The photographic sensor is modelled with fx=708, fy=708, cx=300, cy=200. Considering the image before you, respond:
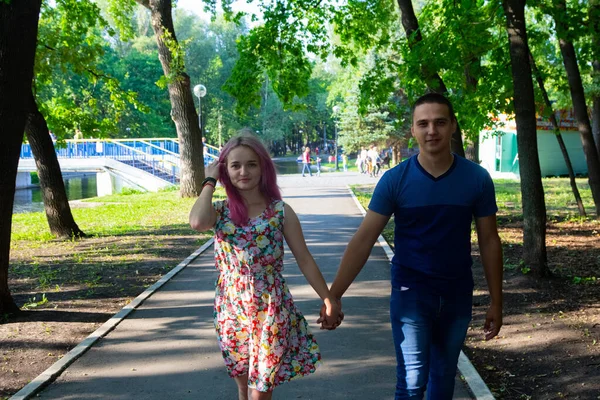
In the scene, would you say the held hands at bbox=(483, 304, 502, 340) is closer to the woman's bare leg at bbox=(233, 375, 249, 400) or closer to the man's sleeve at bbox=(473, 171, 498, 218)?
the man's sleeve at bbox=(473, 171, 498, 218)

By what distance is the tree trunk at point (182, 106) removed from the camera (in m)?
23.4

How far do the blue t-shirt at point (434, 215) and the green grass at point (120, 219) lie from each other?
508 inches

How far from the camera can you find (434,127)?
3598mm

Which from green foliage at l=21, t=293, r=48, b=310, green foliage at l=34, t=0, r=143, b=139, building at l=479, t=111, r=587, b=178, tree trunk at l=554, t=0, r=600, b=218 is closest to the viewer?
green foliage at l=21, t=293, r=48, b=310

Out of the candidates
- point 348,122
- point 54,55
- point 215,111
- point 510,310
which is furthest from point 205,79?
point 510,310

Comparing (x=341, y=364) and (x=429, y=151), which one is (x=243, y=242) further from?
(x=341, y=364)

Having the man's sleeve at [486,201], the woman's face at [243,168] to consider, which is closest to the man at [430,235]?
the man's sleeve at [486,201]

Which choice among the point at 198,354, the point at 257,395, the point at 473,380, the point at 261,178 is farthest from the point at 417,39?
the point at 257,395

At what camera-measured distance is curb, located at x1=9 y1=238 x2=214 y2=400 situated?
5504 millimetres

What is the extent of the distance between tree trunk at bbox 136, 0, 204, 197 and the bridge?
14.4 m

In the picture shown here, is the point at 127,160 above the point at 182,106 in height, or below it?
below

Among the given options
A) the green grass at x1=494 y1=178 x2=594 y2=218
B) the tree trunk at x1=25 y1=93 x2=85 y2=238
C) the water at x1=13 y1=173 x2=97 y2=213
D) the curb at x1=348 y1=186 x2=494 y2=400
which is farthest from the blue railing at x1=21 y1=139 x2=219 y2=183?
the curb at x1=348 y1=186 x2=494 y2=400

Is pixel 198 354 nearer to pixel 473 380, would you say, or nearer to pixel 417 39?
pixel 473 380

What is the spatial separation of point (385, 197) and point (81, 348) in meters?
4.22
